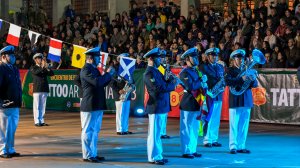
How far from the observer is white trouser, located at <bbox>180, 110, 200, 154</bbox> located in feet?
37.4

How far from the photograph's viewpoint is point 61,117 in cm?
2125

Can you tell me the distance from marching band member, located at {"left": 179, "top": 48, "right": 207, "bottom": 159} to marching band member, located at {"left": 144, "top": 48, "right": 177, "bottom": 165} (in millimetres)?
652

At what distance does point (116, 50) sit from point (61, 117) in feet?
11.9

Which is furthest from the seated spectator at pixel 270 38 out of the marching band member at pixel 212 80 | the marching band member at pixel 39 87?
the marching band member at pixel 39 87

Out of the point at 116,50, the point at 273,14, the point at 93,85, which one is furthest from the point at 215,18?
the point at 93,85

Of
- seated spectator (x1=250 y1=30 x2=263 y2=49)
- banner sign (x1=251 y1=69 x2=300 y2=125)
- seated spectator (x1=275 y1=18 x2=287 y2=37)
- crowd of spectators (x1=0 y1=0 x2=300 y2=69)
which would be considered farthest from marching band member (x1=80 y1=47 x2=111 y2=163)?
seated spectator (x1=275 y1=18 x2=287 y2=37)

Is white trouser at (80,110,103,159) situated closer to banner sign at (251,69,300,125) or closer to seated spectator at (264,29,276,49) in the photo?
banner sign at (251,69,300,125)

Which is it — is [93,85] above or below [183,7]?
below

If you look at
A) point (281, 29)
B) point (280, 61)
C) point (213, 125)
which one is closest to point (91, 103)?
point (213, 125)

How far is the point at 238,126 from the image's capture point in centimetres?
1212

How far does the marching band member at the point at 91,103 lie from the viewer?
10.9m

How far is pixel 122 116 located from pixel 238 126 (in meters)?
4.50

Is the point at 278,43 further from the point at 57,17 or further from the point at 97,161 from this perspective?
the point at 57,17

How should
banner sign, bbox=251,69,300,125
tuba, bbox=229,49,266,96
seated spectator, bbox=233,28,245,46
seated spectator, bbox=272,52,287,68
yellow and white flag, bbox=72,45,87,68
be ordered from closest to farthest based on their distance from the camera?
tuba, bbox=229,49,266,96 < yellow and white flag, bbox=72,45,87,68 < banner sign, bbox=251,69,300,125 < seated spectator, bbox=272,52,287,68 < seated spectator, bbox=233,28,245,46
